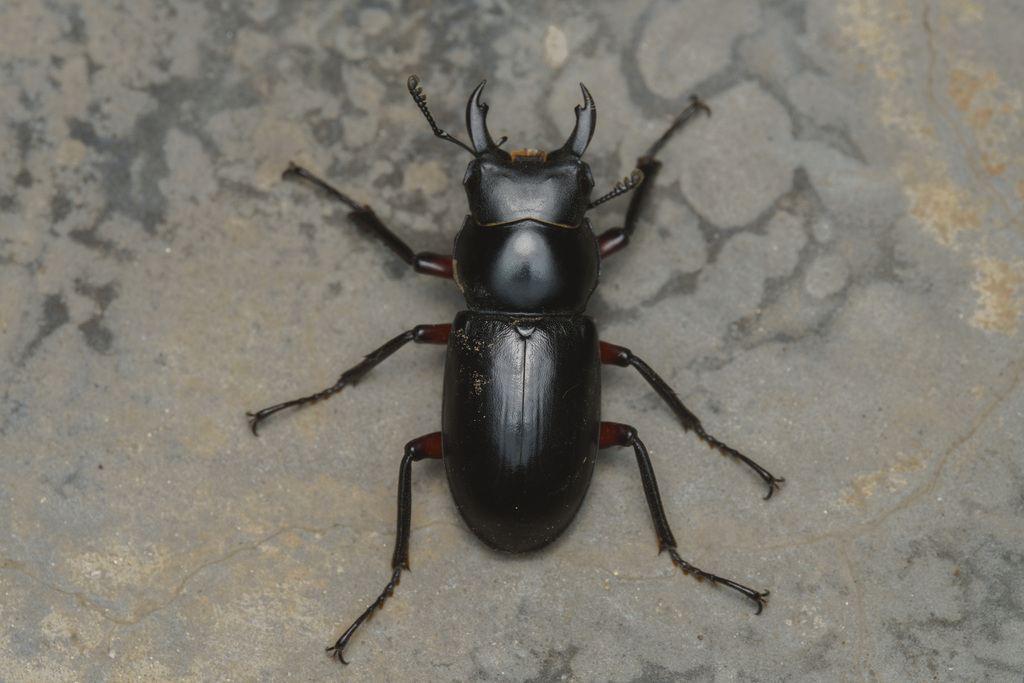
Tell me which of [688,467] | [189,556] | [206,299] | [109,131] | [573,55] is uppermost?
[573,55]

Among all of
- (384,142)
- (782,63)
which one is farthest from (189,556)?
(782,63)

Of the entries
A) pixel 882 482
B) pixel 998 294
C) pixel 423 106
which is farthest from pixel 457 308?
pixel 998 294

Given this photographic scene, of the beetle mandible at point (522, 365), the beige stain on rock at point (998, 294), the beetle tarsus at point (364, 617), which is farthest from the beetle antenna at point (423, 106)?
the beige stain on rock at point (998, 294)

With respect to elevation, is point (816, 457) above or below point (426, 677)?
above

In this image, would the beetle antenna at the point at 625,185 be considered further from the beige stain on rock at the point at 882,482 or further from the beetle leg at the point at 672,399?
the beige stain on rock at the point at 882,482

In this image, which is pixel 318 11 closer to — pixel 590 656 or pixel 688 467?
pixel 688 467

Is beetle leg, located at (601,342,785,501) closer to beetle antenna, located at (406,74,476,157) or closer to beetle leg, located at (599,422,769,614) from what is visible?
beetle leg, located at (599,422,769,614)
